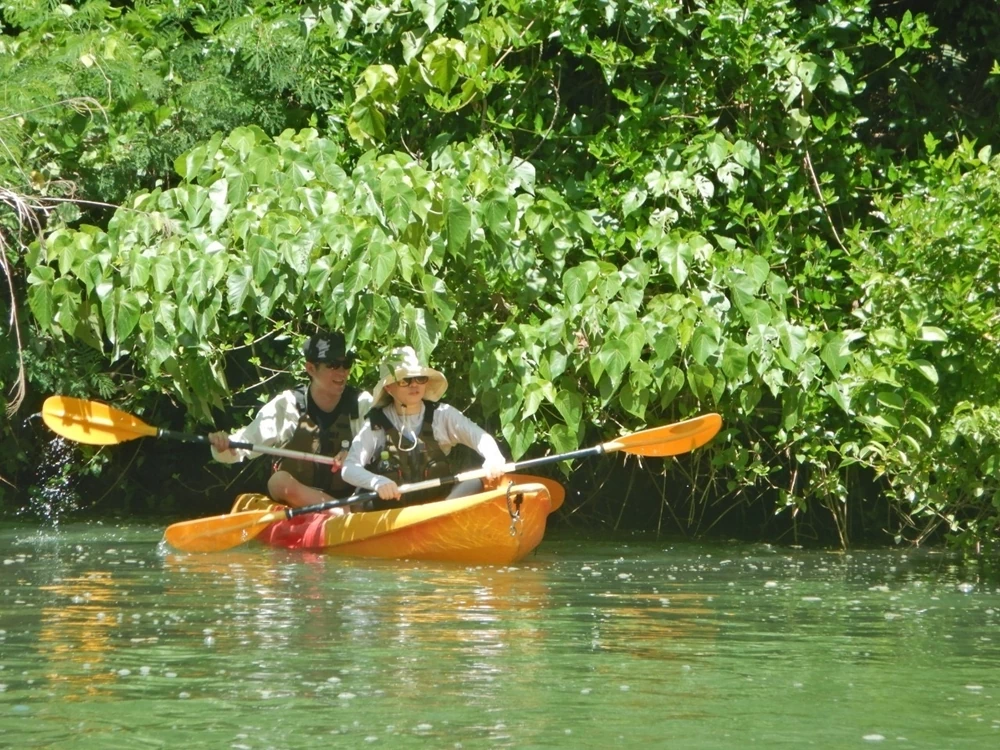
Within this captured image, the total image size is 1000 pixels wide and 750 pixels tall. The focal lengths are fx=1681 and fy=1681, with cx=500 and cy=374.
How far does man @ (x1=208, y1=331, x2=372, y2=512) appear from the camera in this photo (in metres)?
8.22

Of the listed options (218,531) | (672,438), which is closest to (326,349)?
(218,531)

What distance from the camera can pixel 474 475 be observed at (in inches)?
303

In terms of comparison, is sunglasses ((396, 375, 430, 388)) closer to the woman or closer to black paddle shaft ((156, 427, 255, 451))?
the woman

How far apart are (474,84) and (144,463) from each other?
3397mm

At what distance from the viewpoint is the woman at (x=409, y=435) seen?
782 centimetres

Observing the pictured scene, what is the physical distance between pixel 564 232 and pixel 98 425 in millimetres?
2479

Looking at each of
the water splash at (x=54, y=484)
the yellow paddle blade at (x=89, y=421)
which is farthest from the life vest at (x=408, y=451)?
the water splash at (x=54, y=484)

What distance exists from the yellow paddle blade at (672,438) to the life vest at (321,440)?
1.46 meters

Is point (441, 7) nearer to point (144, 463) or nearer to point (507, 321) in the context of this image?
point (507, 321)

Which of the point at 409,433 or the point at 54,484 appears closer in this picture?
the point at 409,433

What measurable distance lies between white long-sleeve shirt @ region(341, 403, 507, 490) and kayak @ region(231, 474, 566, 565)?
0.73ft

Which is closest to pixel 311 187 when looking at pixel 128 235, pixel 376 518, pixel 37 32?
pixel 128 235

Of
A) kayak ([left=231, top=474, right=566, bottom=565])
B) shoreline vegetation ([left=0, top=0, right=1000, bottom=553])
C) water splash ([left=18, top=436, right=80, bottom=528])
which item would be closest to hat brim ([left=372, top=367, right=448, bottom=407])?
shoreline vegetation ([left=0, top=0, right=1000, bottom=553])

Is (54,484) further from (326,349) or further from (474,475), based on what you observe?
(474,475)
